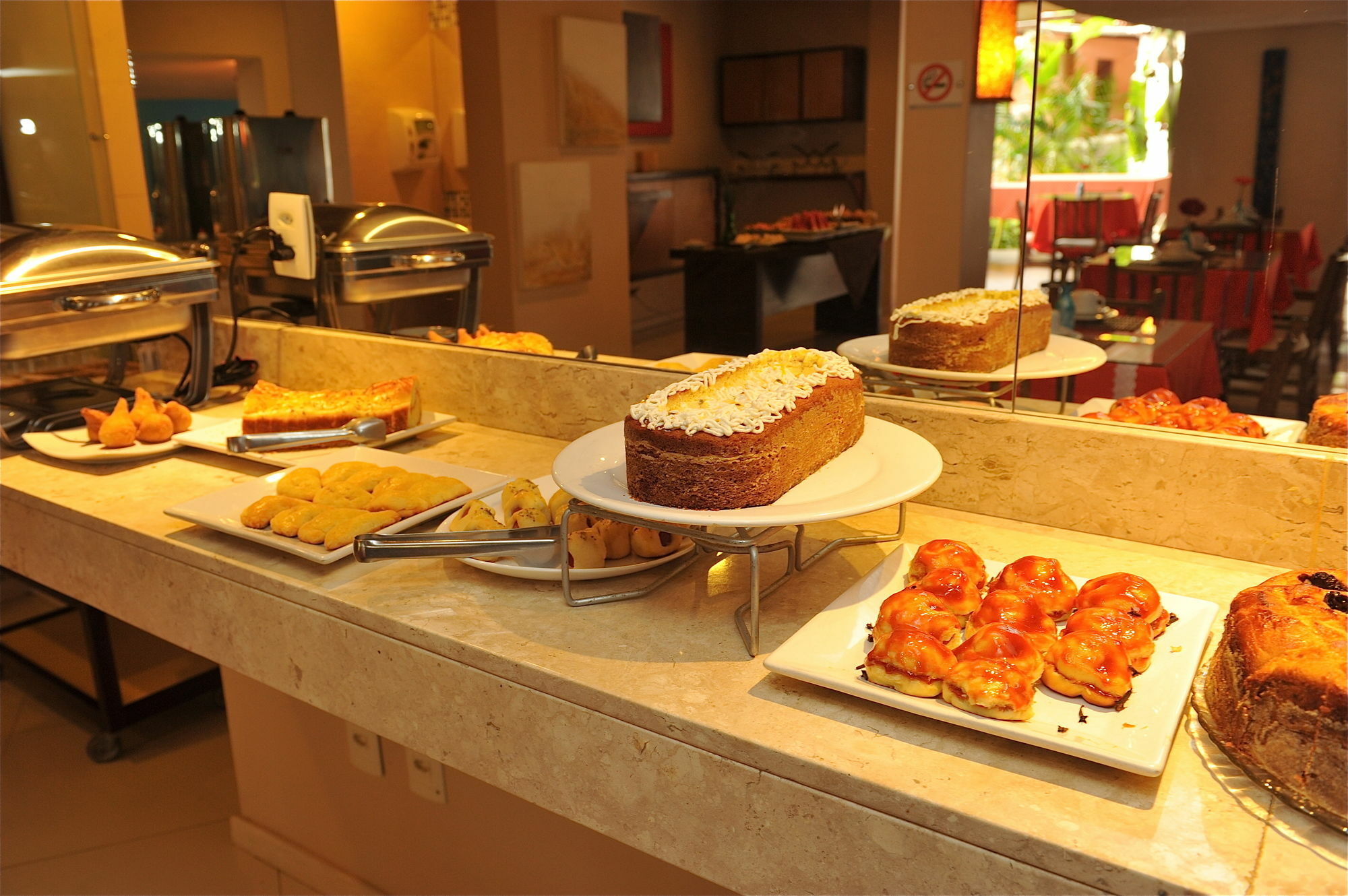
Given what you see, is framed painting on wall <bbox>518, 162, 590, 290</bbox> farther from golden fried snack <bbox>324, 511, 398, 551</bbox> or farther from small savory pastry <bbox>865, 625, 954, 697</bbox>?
small savory pastry <bbox>865, 625, 954, 697</bbox>

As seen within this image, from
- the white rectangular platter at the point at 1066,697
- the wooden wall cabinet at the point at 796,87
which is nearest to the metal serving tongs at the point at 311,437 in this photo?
the wooden wall cabinet at the point at 796,87

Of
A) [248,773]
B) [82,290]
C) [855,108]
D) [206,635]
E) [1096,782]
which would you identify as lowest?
[248,773]

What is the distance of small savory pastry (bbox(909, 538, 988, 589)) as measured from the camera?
937 millimetres

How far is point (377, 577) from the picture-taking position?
111 centimetres

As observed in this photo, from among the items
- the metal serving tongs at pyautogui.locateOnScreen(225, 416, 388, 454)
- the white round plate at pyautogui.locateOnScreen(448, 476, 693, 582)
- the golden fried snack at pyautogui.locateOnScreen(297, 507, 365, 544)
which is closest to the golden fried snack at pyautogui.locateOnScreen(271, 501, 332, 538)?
the golden fried snack at pyautogui.locateOnScreen(297, 507, 365, 544)

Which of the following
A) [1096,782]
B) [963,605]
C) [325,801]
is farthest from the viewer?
[325,801]

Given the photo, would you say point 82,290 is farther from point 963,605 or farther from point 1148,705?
point 1148,705

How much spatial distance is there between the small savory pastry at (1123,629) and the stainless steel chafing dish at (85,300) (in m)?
1.53

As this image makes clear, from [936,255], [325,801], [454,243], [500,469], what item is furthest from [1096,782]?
[325,801]

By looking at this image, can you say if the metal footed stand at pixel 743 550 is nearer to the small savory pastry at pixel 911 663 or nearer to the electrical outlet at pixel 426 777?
the small savory pastry at pixel 911 663

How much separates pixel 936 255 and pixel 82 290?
1.32 meters

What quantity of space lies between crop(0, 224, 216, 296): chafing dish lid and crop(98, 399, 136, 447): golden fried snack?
9.0 inches

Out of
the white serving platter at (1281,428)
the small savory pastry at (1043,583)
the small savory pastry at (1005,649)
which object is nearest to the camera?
the small savory pastry at (1005,649)

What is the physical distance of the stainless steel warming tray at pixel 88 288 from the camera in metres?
1.55
